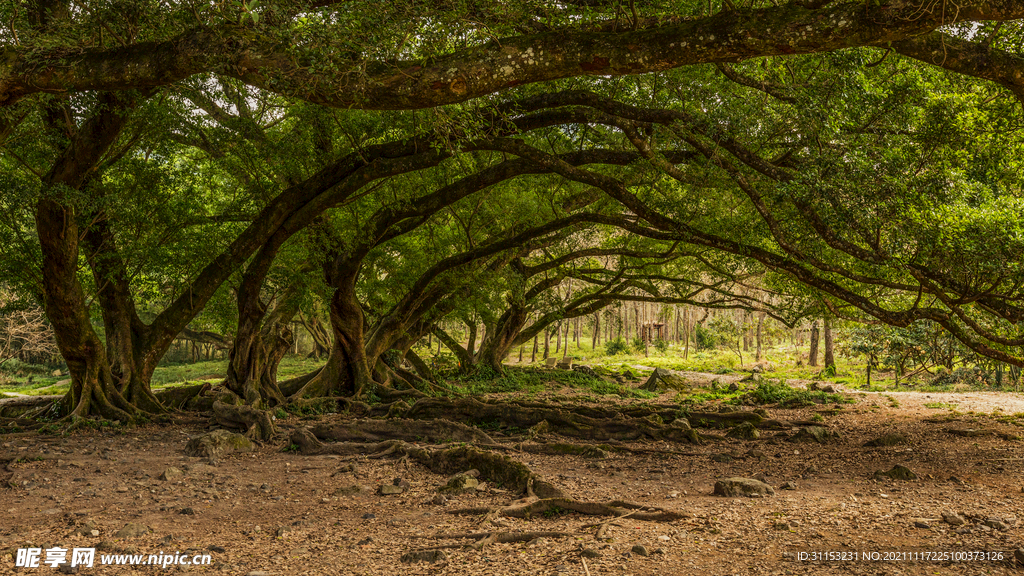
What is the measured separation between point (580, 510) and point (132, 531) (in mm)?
3554

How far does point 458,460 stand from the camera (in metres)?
7.08

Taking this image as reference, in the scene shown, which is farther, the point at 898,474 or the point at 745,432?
the point at 745,432

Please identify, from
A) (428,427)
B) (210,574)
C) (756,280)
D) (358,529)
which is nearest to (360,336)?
(428,427)

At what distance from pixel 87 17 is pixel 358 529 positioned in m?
6.41

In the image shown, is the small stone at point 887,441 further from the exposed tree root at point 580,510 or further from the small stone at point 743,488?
the exposed tree root at point 580,510

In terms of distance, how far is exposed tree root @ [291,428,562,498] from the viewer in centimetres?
586

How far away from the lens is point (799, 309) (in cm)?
1291

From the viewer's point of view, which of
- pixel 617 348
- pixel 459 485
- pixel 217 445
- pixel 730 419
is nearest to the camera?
pixel 459 485

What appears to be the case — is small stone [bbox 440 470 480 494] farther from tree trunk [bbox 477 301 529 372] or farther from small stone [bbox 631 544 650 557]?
tree trunk [bbox 477 301 529 372]

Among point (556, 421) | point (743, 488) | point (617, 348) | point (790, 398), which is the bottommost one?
→ point (617, 348)

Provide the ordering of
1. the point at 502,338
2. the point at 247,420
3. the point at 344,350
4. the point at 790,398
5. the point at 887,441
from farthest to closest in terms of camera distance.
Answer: the point at 502,338, the point at 790,398, the point at 344,350, the point at 247,420, the point at 887,441

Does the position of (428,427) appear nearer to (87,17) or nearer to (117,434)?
(117,434)

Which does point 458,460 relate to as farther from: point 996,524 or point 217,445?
point 996,524

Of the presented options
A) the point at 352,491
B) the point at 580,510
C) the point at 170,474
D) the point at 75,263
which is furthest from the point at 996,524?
the point at 75,263
